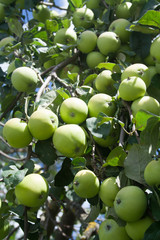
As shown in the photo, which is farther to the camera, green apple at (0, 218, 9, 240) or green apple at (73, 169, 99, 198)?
green apple at (0, 218, 9, 240)

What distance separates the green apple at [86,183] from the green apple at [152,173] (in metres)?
0.21

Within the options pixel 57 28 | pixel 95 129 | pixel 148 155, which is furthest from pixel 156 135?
pixel 57 28

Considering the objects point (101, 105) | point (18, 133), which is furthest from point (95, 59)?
point (18, 133)

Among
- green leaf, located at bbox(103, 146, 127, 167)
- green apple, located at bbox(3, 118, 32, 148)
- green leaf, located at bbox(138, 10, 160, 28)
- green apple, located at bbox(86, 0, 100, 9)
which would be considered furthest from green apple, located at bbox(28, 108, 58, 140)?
green apple, located at bbox(86, 0, 100, 9)

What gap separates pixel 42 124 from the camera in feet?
4.17

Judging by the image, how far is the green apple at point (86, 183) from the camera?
1179mm

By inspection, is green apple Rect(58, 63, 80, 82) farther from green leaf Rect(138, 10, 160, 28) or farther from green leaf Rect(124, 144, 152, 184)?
green leaf Rect(124, 144, 152, 184)

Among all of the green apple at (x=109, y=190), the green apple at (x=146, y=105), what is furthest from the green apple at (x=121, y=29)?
the green apple at (x=109, y=190)

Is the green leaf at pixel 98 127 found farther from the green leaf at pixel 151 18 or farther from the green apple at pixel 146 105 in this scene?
the green leaf at pixel 151 18

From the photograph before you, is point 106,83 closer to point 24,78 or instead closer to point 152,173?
point 24,78

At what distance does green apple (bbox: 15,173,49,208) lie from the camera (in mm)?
1223

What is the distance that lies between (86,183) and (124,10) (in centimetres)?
126

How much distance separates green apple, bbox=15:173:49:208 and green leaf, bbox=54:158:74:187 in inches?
8.6

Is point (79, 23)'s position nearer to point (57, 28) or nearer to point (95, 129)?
point (57, 28)
